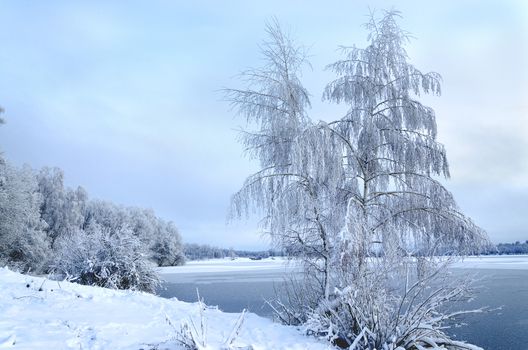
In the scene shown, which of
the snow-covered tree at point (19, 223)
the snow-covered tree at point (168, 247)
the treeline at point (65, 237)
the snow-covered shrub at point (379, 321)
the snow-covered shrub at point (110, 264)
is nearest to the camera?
the snow-covered shrub at point (379, 321)

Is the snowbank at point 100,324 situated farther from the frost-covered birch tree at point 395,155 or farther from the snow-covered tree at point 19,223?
the snow-covered tree at point 19,223

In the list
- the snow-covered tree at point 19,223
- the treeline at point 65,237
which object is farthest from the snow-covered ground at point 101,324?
the snow-covered tree at point 19,223

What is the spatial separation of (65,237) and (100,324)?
19.8 m

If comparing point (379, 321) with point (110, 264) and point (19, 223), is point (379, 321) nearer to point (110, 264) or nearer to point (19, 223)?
point (110, 264)

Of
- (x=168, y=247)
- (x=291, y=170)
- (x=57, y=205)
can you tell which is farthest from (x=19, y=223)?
(x=168, y=247)

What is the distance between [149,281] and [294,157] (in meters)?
13.0

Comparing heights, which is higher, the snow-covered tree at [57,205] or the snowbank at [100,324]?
the snow-covered tree at [57,205]

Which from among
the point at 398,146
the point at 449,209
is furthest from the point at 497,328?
the point at 398,146

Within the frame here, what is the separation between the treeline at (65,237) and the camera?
1848 centimetres

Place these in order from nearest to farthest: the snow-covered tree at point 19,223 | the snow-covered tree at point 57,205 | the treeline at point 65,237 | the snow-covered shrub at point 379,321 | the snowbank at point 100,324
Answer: the snowbank at point 100,324, the snow-covered shrub at point 379,321, the treeline at point 65,237, the snow-covered tree at point 19,223, the snow-covered tree at point 57,205

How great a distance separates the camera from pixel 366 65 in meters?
10.5

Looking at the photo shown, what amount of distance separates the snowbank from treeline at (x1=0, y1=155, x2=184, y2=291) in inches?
245

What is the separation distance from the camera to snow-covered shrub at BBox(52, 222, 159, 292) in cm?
1805

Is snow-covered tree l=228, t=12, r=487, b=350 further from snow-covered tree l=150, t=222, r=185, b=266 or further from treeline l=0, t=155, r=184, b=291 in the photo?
snow-covered tree l=150, t=222, r=185, b=266
